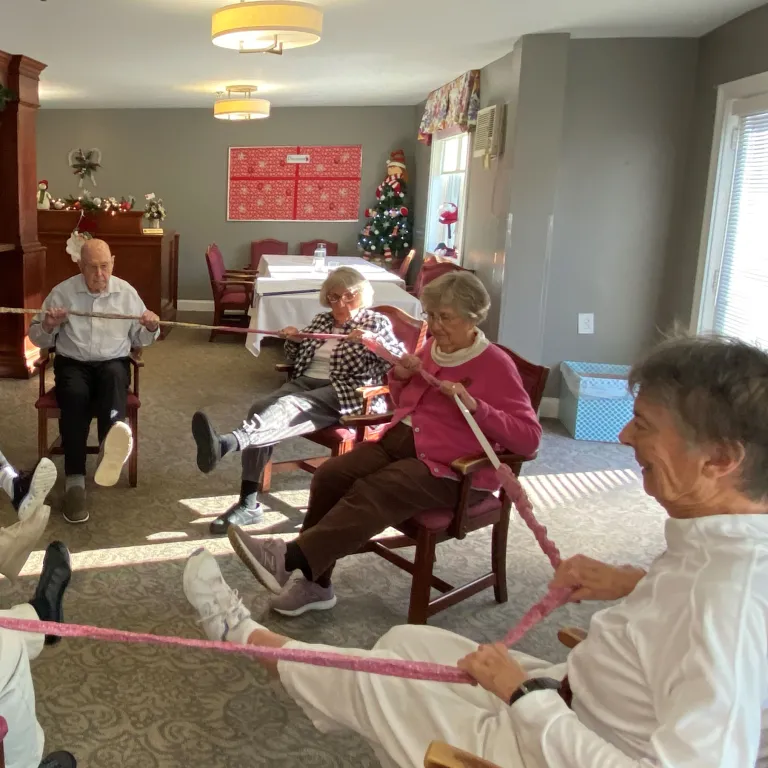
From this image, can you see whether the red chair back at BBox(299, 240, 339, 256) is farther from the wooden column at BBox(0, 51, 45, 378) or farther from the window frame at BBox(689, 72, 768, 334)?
the window frame at BBox(689, 72, 768, 334)

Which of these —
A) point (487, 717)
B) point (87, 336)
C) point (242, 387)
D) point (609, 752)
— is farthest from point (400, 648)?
point (242, 387)

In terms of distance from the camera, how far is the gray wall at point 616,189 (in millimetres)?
4410

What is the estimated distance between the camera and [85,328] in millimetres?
3371

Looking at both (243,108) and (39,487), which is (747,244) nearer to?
(39,487)

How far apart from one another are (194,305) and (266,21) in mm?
6034

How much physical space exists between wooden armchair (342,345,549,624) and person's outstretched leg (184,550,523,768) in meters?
0.77

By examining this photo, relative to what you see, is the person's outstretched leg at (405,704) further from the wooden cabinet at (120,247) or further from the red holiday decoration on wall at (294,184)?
the red holiday decoration on wall at (294,184)

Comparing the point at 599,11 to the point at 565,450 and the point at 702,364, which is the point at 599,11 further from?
the point at 702,364

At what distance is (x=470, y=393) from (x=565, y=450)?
2097 mm

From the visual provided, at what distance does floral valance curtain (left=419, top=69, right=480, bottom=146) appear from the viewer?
555 cm

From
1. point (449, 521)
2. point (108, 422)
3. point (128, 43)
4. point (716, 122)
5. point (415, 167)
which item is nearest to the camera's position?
point (449, 521)

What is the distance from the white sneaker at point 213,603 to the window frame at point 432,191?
4715mm

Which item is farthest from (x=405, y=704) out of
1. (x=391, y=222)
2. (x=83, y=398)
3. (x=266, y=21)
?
(x=391, y=222)

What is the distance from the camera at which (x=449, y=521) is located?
2.32 meters
